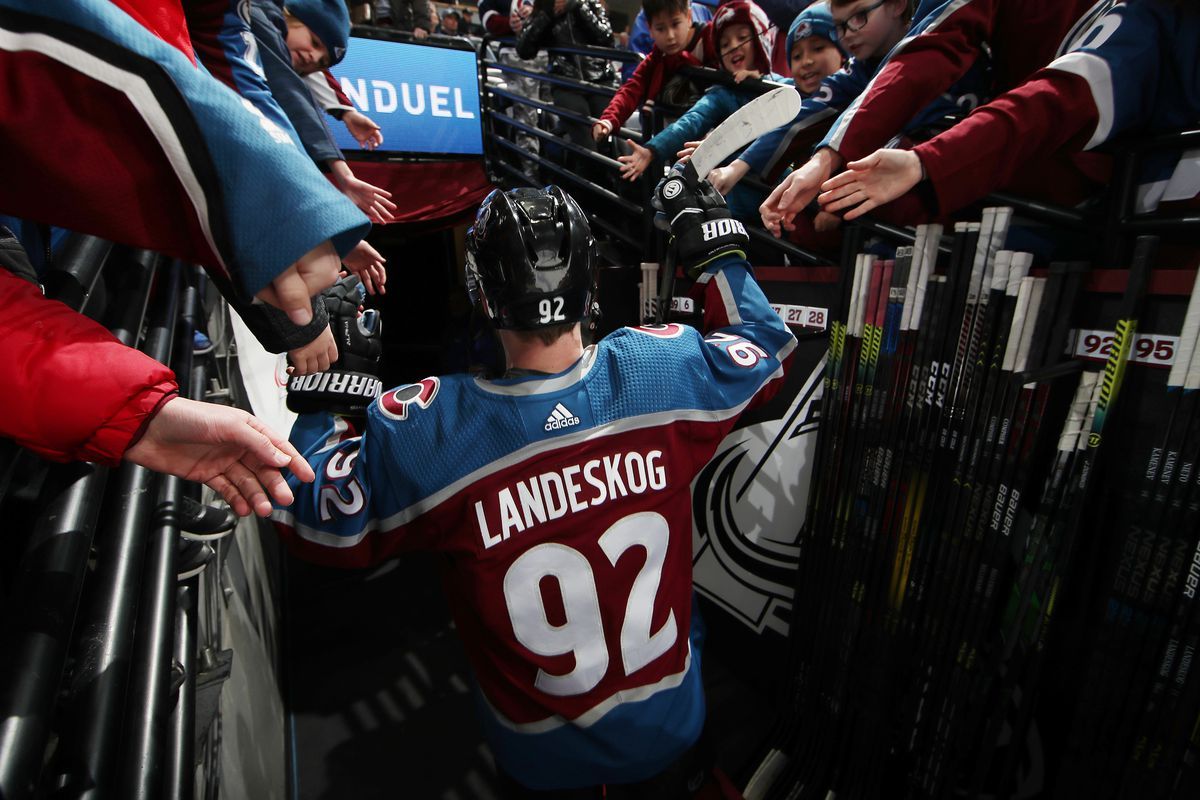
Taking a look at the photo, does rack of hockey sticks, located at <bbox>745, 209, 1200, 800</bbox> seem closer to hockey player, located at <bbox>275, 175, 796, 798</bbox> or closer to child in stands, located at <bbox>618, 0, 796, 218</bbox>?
hockey player, located at <bbox>275, 175, 796, 798</bbox>

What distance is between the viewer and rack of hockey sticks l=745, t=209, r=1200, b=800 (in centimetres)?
125

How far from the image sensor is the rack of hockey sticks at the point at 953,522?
4.11ft

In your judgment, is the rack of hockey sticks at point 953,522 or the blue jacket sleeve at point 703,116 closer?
the rack of hockey sticks at point 953,522

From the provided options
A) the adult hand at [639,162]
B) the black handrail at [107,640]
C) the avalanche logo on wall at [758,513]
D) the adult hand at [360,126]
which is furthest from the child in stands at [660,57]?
the black handrail at [107,640]

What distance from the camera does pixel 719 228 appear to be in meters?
1.47

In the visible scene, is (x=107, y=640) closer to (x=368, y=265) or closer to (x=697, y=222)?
(x=368, y=265)

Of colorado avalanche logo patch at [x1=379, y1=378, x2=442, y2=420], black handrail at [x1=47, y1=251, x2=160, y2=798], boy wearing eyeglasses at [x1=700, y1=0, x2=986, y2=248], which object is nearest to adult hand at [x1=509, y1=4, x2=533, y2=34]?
boy wearing eyeglasses at [x1=700, y1=0, x2=986, y2=248]

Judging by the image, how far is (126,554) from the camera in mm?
599

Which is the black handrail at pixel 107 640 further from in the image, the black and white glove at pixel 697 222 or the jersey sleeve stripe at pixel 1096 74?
the jersey sleeve stripe at pixel 1096 74

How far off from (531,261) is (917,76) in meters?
1.03

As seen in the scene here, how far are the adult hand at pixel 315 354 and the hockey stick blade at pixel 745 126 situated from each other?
1.12 metres

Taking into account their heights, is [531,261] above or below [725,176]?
below

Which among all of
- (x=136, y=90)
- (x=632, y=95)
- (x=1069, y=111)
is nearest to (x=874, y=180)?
(x=1069, y=111)

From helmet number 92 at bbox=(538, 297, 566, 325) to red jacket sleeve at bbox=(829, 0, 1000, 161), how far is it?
792 millimetres
